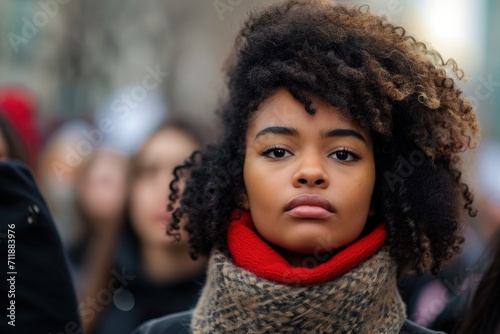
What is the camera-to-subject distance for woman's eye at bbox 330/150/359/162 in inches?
118

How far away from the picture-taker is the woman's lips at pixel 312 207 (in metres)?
2.92

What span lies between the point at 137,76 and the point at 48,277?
288 inches

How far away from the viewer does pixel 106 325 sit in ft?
15.5

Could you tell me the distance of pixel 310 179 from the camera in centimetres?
292

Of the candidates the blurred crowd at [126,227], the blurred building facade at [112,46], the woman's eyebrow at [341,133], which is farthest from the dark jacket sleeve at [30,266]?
the blurred building facade at [112,46]

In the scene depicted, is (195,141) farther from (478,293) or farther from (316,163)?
(478,293)

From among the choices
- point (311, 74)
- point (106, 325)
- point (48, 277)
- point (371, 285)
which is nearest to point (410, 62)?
point (311, 74)

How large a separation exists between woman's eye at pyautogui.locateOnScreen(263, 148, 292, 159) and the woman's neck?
163 centimetres

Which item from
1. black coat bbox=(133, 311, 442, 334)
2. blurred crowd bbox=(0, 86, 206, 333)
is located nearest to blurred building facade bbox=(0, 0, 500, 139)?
blurred crowd bbox=(0, 86, 206, 333)

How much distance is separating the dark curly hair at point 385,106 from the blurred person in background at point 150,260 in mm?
1390

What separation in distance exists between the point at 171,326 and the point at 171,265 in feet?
4.48

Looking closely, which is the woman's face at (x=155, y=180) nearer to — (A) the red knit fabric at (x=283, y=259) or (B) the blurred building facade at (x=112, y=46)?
(A) the red knit fabric at (x=283, y=259)

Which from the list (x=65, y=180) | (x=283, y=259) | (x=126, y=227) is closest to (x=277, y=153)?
(x=283, y=259)

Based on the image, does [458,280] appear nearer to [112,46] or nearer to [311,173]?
[311,173]
